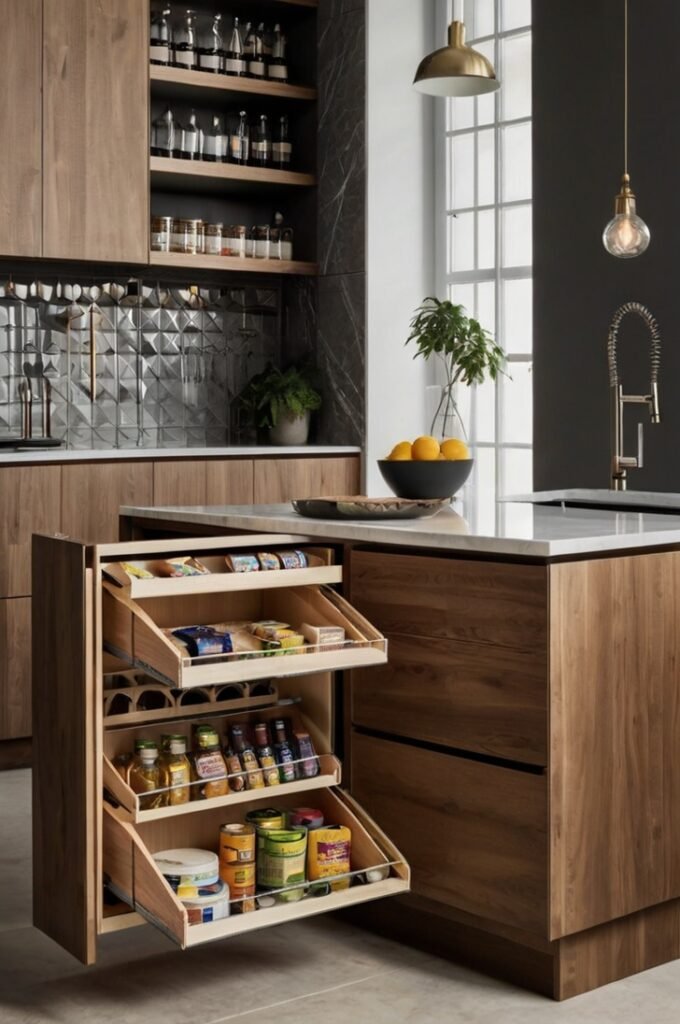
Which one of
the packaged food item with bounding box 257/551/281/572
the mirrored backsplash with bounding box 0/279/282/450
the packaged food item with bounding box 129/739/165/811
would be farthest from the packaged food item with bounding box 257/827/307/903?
the mirrored backsplash with bounding box 0/279/282/450

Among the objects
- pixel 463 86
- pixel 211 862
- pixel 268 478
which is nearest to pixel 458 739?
pixel 211 862

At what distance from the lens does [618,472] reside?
4027 mm

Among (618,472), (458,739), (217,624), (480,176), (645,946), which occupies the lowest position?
(645,946)

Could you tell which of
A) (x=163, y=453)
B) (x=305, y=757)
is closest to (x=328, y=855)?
(x=305, y=757)

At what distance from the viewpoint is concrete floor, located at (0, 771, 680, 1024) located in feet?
8.00

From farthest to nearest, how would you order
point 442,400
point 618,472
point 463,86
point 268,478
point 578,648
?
point 442,400 → point 268,478 → point 618,472 → point 463,86 → point 578,648

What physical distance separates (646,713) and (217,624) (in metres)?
0.91

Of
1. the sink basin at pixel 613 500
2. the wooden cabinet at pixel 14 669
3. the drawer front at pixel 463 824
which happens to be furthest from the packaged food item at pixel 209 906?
the wooden cabinet at pixel 14 669

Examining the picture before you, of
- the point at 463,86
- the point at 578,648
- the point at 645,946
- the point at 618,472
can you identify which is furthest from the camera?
the point at 618,472

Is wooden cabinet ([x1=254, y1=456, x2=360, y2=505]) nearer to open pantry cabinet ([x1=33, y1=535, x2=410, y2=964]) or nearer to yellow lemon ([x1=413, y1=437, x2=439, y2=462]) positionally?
yellow lemon ([x1=413, y1=437, x2=439, y2=462])

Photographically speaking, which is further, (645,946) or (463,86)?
(463,86)

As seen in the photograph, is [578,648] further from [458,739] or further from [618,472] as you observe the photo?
[618,472]

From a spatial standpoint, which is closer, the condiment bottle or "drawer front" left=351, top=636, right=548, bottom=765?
"drawer front" left=351, top=636, right=548, bottom=765

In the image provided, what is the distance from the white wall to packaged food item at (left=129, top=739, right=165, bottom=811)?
115 inches
